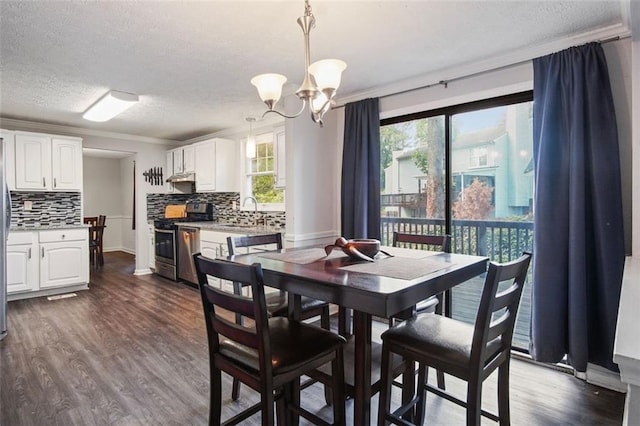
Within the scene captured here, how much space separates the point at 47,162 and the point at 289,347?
490 centimetres

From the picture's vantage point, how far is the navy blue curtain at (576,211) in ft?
7.15

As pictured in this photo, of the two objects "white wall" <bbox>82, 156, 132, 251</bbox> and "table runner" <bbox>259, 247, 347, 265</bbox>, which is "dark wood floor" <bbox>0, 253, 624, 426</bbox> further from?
"white wall" <bbox>82, 156, 132, 251</bbox>

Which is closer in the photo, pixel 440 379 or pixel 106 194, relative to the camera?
pixel 440 379

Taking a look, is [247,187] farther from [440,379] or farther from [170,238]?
[440,379]

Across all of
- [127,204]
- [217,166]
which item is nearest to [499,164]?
[217,166]

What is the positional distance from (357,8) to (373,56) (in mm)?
706

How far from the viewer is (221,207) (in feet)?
18.7

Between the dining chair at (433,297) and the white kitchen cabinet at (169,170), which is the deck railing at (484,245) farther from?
the white kitchen cabinet at (169,170)

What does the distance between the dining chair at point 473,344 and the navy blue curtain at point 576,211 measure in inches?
39.8

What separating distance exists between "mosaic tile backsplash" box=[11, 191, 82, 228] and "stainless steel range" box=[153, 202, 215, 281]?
1.15 metres

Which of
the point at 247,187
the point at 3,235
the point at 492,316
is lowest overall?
the point at 492,316

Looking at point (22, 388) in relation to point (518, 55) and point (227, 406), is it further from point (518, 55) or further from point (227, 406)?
point (518, 55)

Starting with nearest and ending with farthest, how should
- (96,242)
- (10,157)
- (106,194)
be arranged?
(10,157) < (96,242) < (106,194)

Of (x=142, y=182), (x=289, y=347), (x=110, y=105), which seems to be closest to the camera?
(x=289, y=347)
